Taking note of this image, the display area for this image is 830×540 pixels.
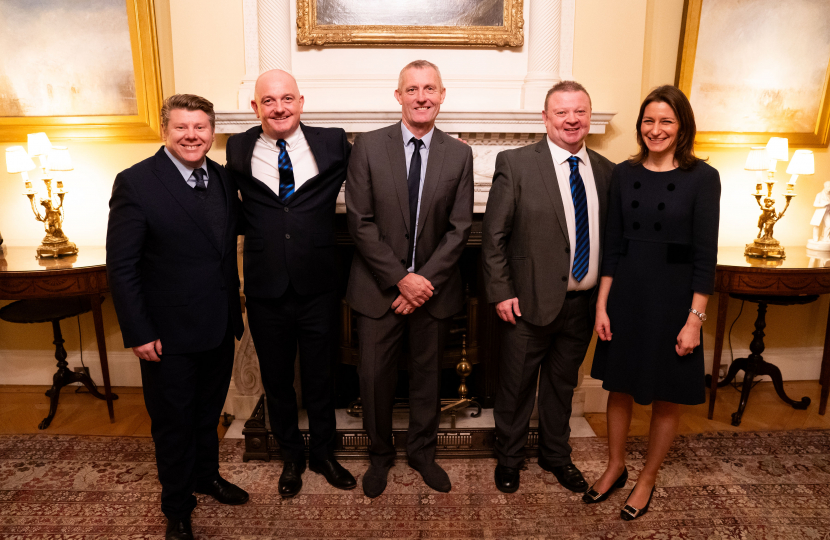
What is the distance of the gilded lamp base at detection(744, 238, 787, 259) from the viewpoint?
9.42 feet

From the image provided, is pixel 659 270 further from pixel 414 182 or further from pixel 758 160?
pixel 758 160

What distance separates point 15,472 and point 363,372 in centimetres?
177

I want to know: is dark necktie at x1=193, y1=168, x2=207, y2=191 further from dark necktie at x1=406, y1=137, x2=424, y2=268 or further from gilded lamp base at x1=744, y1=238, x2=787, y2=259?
gilded lamp base at x1=744, y1=238, x2=787, y2=259

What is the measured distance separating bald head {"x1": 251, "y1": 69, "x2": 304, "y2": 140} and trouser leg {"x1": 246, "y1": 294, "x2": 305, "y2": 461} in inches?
25.8

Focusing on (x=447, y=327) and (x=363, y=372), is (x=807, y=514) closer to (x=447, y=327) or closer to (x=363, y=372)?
(x=447, y=327)

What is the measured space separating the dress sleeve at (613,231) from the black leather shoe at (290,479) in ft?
5.25

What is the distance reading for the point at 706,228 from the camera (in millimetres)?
1809

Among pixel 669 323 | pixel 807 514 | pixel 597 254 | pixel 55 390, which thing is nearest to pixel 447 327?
pixel 597 254

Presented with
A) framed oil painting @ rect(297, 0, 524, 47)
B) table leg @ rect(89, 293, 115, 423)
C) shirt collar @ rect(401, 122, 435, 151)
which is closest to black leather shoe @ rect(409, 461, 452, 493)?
shirt collar @ rect(401, 122, 435, 151)

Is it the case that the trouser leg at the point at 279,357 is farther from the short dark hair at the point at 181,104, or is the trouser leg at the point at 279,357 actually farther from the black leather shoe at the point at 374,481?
the short dark hair at the point at 181,104

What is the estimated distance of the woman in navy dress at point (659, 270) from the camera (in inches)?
72.3

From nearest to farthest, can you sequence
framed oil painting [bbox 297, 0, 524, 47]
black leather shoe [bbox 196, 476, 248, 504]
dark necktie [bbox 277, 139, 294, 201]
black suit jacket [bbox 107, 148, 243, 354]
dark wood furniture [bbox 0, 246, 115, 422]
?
black suit jacket [bbox 107, 148, 243, 354]
dark necktie [bbox 277, 139, 294, 201]
black leather shoe [bbox 196, 476, 248, 504]
dark wood furniture [bbox 0, 246, 115, 422]
framed oil painting [bbox 297, 0, 524, 47]

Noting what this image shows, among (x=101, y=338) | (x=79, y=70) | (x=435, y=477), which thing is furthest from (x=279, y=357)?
(x=79, y=70)

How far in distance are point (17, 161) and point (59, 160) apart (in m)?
0.20
